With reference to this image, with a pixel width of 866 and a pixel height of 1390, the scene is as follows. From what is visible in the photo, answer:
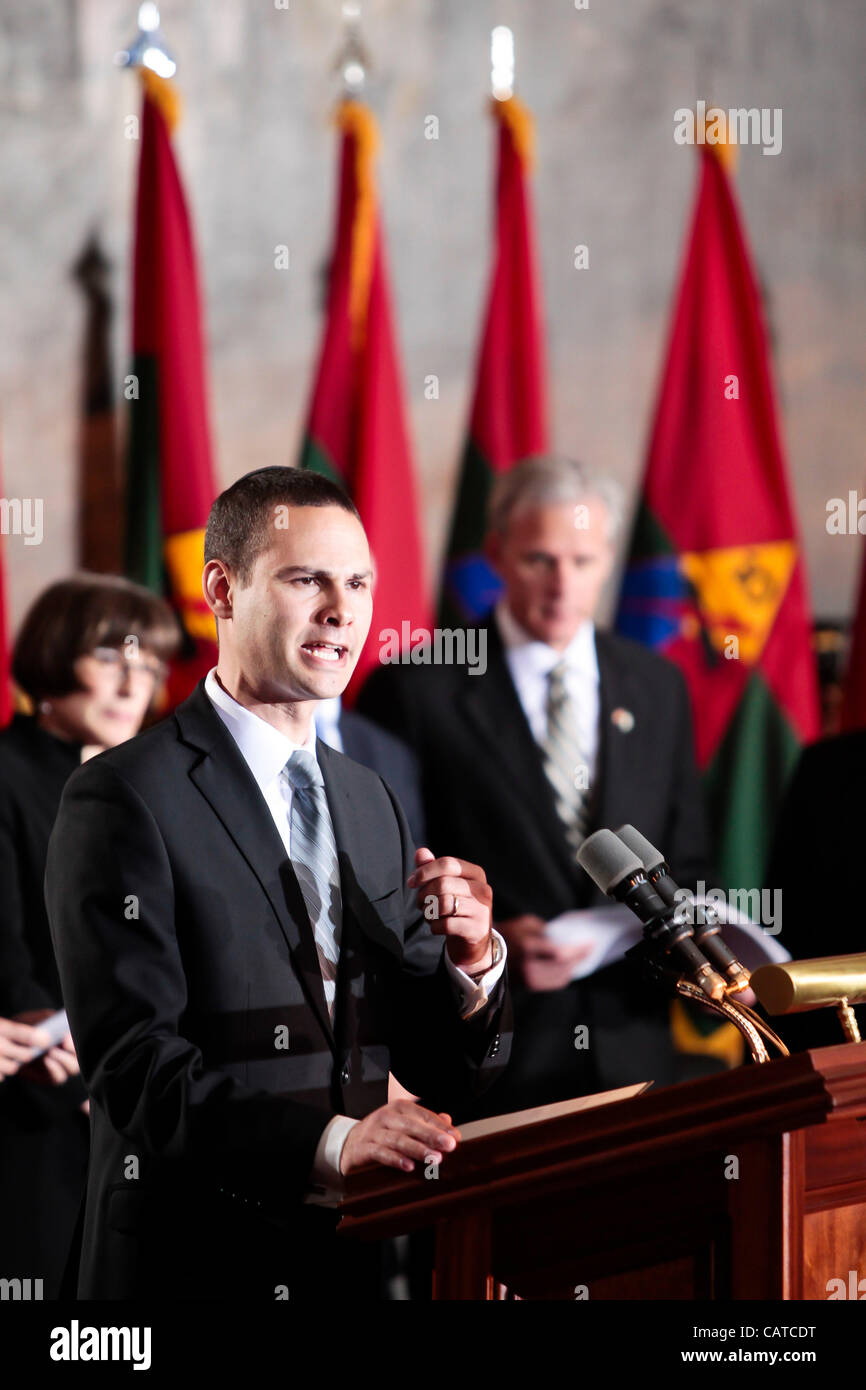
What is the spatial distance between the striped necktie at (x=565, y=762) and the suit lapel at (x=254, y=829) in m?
1.66

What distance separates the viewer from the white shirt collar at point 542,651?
3463mm

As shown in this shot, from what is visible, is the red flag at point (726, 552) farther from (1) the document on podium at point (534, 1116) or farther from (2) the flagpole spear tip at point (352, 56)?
(1) the document on podium at point (534, 1116)

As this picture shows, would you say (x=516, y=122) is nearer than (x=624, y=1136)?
No

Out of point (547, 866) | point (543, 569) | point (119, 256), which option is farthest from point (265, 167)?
point (547, 866)

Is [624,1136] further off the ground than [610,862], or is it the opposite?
[610,862]

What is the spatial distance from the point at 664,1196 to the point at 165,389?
3502 mm

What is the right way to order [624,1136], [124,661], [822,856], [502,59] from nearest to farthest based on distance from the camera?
[624,1136]
[124,661]
[822,856]
[502,59]

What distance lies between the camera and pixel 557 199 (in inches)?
204

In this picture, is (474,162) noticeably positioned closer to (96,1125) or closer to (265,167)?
(265,167)

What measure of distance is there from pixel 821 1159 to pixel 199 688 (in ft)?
2.83

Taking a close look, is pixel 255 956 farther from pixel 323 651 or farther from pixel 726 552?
pixel 726 552

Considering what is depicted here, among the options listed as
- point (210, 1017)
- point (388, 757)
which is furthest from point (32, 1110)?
point (210, 1017)

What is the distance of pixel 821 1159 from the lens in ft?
4.78

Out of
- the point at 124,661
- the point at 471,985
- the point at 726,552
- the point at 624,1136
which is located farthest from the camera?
the point at 726,552
